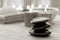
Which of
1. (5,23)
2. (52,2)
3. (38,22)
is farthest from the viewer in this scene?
(52,2)

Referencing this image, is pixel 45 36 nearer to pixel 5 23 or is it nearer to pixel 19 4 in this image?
pixel 5 23

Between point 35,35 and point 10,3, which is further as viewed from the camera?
point 10,3

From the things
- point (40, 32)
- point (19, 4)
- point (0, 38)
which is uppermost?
point (19, 4)

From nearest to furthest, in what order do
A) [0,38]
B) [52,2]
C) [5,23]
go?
[0,38] < [5,23] < [52,2]

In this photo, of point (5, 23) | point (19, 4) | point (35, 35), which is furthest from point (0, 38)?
point (19, 4)

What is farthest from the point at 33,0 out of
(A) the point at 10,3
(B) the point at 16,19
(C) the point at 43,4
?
(B) the point at 16,19

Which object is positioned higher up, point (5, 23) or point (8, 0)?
point (8, 0)

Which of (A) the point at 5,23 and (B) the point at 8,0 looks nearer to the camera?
(A) the point at 5,23

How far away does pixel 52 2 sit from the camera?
1001cm

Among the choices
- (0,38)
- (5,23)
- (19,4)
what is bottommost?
(0,38)

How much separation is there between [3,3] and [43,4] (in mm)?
2852

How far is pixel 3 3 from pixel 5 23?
419cm

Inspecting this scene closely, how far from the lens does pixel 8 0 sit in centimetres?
1017

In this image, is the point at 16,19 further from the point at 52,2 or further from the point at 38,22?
the point at 52,2
